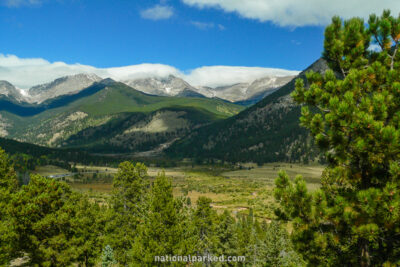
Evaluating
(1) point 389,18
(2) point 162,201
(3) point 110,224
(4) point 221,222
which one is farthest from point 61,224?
(4) point 221,222

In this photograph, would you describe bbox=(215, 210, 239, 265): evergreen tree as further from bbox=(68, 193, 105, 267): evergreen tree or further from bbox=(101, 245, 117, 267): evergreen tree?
bbox=(68, 193, 105, 267): evergreen tree

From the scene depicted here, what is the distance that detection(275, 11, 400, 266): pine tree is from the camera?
8.31 metres

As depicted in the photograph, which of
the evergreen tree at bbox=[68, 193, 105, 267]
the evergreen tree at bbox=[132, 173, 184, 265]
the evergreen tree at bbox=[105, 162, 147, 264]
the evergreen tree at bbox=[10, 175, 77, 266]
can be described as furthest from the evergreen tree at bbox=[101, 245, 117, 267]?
the evergreen tree at bbox=[132, 173, 184, 265]

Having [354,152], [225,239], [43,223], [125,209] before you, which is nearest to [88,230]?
[125,209]

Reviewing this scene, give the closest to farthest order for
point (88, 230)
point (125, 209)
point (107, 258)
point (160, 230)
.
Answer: point (160, 230)
point (107, 258)
point (88, 230)
point (125, 209)

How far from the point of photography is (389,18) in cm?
1034

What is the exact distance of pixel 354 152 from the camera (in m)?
9.49

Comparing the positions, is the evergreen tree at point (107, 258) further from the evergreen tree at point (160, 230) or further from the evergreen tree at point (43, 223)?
Result: the evergreen tree at point (160, 230)

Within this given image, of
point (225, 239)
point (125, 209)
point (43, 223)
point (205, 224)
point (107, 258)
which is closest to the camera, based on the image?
point (43, 223)

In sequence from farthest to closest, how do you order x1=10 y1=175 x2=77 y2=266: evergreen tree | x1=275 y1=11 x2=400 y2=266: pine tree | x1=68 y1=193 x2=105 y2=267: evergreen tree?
x1=68 y1=193 x2=105 y2=267: evergreen tree < x1=10 y1=175 x2=77 y2=266: evergreen tree < x1=275 y1=11 x2=400 y2=266: pine tree

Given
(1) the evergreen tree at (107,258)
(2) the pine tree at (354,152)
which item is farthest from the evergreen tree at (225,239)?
(2) the pine tree at (354,152)

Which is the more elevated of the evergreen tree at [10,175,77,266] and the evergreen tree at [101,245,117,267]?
the evergreen tree at [10,175,77,266]

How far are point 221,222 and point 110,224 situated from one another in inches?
786

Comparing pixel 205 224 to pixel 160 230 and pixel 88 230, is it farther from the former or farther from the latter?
pixel 160 230
